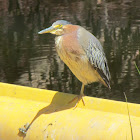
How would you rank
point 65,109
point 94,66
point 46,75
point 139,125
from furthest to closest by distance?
1. point 46,75
2. point 94,66
3. point 65,109
4. point 139,125

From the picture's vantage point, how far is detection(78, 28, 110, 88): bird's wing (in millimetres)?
3221

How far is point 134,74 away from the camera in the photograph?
6379 millimetres

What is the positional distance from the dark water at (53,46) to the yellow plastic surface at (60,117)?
271 cm

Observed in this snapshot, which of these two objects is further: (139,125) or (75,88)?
(75,88)

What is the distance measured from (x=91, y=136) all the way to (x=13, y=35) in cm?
615

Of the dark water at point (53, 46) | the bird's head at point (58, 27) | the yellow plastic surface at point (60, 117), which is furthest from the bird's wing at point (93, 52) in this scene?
the dark water at point (53, 46)

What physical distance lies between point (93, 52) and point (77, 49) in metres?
0.25

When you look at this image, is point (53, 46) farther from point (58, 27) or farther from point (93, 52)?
point (58, 27)

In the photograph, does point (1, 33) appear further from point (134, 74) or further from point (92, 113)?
point (92, 113)

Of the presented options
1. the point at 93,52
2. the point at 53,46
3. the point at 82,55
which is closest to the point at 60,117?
the point at 82,55

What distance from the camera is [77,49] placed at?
3123mm

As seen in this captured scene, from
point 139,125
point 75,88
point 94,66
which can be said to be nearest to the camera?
point 139,125

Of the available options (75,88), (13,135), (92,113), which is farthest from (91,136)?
(75,88)

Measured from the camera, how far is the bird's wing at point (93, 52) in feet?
10.6
